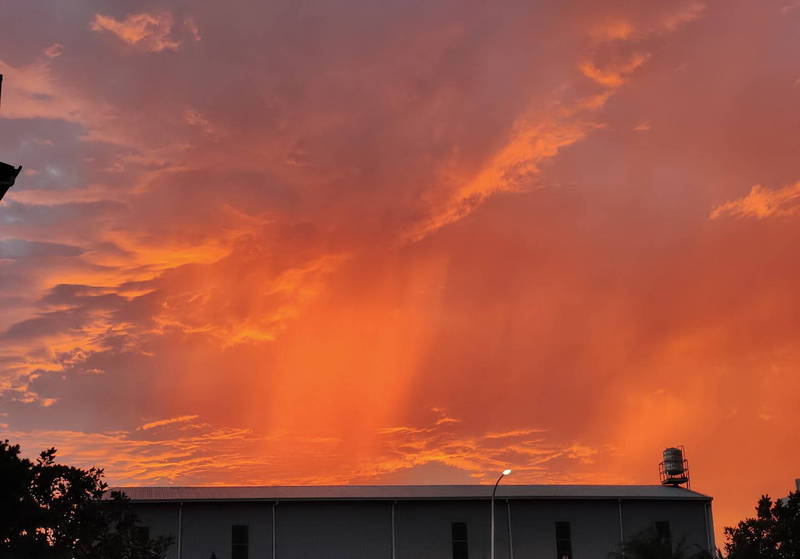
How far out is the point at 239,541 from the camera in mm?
72438

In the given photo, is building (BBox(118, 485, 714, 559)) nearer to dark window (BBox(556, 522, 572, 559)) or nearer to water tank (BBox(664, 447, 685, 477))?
dark window (BBox(556, 522, 572, 559))

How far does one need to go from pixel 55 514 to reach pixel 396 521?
2527 centimetres

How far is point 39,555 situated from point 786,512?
4921 centimetres

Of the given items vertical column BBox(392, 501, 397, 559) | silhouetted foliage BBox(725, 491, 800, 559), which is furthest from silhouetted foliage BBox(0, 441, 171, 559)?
silhouetted foliage BBox(725, 491, 800, 559)

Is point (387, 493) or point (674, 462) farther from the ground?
point (674, 462)

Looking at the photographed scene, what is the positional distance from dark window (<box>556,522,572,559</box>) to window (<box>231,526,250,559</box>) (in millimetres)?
22782

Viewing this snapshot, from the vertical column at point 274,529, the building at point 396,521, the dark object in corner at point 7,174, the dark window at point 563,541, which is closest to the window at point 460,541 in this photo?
the building at point 396,521

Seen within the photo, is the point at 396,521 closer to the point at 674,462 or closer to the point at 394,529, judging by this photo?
the point at 394,529

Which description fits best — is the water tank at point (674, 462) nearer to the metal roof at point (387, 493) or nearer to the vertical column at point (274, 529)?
the metal roof at point (387, 493)

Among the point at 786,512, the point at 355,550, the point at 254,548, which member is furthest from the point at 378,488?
the point at 786,512

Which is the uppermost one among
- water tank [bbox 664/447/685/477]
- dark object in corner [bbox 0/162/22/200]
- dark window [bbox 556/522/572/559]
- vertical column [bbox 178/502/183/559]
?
dark object in corner [bbox 0/162/22/200]

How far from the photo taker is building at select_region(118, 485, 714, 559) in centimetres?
7225

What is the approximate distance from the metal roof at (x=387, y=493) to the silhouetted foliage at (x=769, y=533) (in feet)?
23.6

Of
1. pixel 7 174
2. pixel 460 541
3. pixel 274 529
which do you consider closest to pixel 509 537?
pixel 460 541
